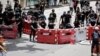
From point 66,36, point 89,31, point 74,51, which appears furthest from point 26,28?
point 74,51

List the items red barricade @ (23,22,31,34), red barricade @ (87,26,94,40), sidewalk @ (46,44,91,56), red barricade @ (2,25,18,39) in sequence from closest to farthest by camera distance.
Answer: sidewalk @ (46,44,91,56)
red barricade @ (2,25,18,39)
red barricade @ (87,26,94,40)
red barricade @ (23,22,31,34)

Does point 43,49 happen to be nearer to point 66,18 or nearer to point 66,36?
point 66,36

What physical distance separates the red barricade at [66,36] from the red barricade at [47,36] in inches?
12.5

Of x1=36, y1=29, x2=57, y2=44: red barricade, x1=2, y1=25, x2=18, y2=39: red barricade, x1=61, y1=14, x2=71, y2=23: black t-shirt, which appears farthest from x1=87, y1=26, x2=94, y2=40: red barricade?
x1=2, y1=25, x2=18, y2=39: red barricade

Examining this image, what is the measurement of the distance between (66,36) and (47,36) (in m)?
1.22

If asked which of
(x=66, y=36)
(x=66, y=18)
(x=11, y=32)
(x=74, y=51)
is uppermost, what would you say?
(x=66, y=18)

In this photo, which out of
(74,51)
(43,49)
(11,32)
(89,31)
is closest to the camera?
(74,51)

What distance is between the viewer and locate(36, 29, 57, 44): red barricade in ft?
82.1

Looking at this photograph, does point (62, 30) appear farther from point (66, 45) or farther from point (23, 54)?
point (23, 54)

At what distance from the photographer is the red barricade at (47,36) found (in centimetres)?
2502

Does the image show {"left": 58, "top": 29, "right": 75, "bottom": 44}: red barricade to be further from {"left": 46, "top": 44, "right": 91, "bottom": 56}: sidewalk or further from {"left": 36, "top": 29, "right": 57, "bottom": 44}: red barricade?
{"left": 46, "top": 44, "right": 91, "bottom": 56}: sidewalk

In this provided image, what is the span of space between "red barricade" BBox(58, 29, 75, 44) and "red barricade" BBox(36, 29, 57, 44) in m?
0.32

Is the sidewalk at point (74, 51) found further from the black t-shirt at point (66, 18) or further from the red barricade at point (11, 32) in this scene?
the black t-shirt at point (66, 18)

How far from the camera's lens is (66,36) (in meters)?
25.3
